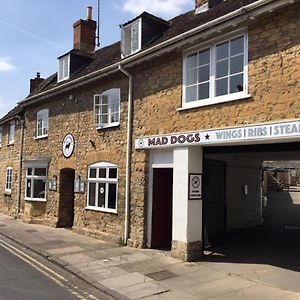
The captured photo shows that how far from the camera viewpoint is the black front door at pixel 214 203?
41.7ft

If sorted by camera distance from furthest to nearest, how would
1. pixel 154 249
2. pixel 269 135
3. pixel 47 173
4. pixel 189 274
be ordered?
pixel 47 173 → pixel 154 249 → pixel 189 274 → pixel 269 135

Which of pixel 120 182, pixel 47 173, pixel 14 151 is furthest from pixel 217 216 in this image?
pixel 14 151

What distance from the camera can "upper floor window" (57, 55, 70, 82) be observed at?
19547 mm

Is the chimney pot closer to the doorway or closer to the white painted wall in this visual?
the white painted wall

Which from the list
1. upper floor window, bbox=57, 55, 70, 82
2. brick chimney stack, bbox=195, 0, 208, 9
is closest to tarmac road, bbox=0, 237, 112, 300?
brick chimney stack, bbox=195, 0, 208, 9

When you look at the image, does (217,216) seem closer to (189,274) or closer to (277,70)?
(189,274)

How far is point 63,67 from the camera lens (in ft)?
65.5

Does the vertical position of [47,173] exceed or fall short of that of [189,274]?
it exceeds it

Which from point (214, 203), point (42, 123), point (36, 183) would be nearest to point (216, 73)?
point (214, 203)

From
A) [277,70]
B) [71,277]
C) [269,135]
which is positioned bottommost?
[71,277]

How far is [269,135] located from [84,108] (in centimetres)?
942

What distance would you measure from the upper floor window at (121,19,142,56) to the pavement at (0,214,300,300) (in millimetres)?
6804

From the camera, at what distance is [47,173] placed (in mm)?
19641

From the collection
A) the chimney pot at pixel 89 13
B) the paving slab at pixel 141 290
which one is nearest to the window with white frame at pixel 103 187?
the paving slab at pixel 141 290
